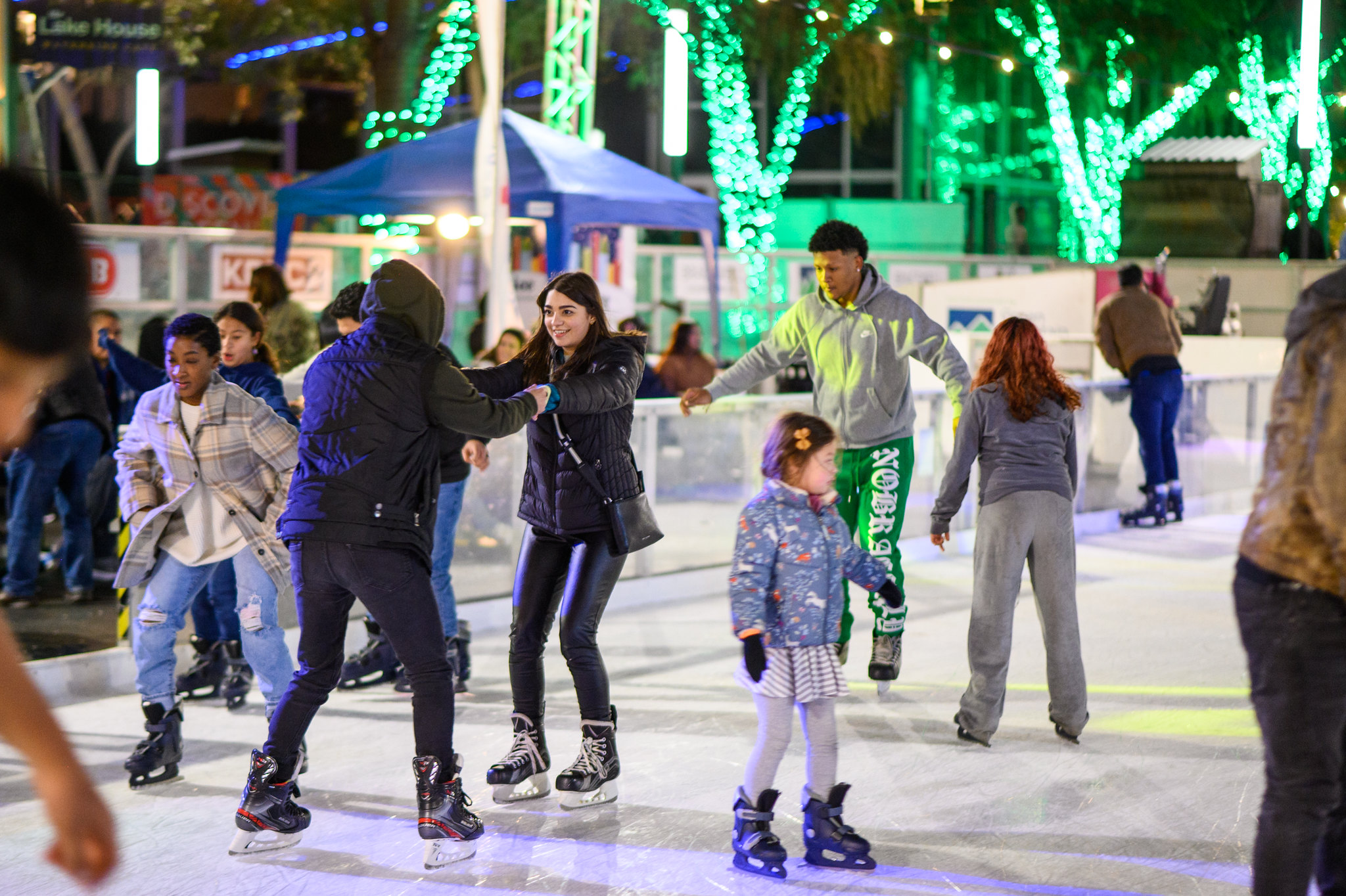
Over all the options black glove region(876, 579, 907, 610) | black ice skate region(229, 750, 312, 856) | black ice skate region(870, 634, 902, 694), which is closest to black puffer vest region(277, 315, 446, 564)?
black ice skate region(229, 750, 312, 856)

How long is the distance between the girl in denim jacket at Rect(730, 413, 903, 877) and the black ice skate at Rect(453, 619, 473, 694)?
225cm

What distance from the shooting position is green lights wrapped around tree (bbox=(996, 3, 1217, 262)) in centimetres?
2655

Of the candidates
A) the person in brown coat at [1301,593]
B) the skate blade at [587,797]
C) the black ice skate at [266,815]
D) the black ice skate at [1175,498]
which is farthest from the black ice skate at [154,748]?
the black ice skate at [1175,498]

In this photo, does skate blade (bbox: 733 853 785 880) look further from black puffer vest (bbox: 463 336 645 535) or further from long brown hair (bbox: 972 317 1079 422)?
long brown hair (bbox: 972 317 1079 422)

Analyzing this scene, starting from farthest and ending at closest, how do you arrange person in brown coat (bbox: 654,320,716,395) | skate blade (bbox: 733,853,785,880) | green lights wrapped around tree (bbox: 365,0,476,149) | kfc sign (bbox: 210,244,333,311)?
1. green lights wrapped around tree (bbox: 365,0,476,149)
2. kfc sign (bbox: 210,244,333,311)
3. person in brown coat (bbox: 654,320,716,395)
4. skate blade (bbox: 733,853,785,880)

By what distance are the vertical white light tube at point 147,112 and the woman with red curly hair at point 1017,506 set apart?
38.5 feet

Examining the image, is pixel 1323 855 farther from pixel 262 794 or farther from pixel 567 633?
pixel 262 794

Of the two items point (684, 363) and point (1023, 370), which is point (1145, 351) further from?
point (1023, 370)

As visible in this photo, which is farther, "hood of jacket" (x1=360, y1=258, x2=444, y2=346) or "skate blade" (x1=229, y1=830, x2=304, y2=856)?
"skate blade" (x1=229, y1=830, x2=304, y2=856)

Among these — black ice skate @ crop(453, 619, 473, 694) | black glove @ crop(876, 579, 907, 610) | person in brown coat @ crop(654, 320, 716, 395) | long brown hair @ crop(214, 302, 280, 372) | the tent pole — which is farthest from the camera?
the tent pole

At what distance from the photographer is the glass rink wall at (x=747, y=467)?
7543 mm

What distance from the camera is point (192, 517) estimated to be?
459 centimetres

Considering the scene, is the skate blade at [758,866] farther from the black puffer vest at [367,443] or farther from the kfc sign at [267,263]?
the kfc sign at [267,263]

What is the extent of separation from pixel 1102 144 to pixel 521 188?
19518mm
